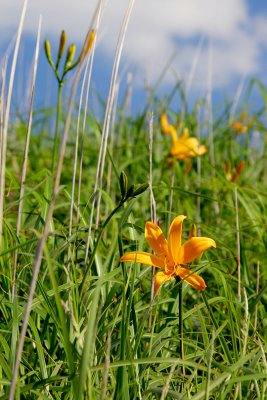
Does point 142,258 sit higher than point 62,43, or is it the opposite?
point 62,43

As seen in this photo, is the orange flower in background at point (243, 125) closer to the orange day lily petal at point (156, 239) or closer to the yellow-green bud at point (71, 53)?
the yellow-green bud at point (71, 53)

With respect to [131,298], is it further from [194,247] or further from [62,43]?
[62,43]

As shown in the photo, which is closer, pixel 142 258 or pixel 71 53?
pixel 142 258

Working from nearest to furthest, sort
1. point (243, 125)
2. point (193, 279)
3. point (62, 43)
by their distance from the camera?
point (193, 279) < point (62, 43) < point (243, 125)

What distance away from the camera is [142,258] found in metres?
1.10

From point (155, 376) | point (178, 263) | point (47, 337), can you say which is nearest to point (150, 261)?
point (178, 263)

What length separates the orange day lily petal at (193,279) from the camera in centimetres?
107

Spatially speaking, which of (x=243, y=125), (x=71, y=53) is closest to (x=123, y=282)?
(x=71, y=53)

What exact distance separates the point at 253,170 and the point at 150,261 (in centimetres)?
226

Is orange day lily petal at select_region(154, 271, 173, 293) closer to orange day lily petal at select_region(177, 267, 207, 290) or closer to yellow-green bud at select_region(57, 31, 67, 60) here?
orange day lily petal at select_region(177, 267, 207, 290)

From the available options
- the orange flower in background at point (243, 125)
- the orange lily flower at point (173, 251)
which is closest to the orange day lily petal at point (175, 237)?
the orange lily flower at point (173, 251)

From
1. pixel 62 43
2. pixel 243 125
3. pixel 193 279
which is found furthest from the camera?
pixel 243 125

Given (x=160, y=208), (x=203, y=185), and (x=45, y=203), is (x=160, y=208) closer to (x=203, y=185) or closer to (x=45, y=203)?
(x=203, y=185)

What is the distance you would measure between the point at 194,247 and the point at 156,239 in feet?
0.24
